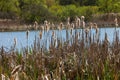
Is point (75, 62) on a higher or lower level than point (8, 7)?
higher

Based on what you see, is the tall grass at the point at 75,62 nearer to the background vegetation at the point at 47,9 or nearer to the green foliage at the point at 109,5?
the background vegetation at the point at 47,9

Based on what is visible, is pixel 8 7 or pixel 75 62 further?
pixel 8 7

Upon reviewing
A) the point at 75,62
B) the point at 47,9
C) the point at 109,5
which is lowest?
the point at 109,5

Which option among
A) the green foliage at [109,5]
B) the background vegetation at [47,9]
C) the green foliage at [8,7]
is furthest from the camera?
the green foliage at [109,5]

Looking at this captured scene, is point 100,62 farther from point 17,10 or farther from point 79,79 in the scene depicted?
point 17,10

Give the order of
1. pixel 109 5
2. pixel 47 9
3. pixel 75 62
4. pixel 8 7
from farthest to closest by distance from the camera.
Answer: pixel 109 5 → pixel 8 7 → pixel 47 9 → pixel 75 62

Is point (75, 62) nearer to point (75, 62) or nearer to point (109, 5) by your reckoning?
point (75, 62)

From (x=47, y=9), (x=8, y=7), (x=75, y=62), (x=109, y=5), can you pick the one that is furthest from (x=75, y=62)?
(x=109, y=5)

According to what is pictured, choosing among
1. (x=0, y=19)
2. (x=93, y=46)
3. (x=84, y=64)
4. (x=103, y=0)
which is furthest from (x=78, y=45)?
(x=103, y=0)

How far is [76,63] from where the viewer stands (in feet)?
21.1

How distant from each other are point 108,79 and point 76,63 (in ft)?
1.76

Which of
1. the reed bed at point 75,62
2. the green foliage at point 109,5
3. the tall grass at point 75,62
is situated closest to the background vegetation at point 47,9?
the green foliage at point 109,5

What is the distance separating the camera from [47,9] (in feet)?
197

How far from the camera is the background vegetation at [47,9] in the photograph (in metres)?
56.8
